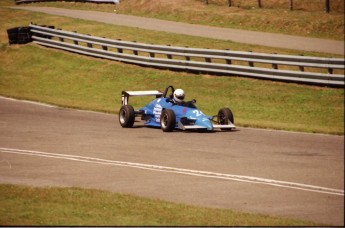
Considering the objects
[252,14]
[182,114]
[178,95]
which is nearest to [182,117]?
[182,114]

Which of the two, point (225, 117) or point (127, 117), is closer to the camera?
point (225, 117)

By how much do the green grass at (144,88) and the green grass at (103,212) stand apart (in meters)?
8.12

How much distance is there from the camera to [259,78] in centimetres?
2795

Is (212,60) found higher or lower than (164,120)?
higher

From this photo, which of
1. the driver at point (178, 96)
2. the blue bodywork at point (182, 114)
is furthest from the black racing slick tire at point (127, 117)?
the driver at point (178, 96)

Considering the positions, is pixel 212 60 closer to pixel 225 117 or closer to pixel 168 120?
pixel 225 117

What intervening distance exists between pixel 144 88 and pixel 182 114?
10.1 m

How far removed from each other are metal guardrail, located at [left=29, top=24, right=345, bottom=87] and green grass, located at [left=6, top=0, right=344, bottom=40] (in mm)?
5536

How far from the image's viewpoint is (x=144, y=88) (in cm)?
3161

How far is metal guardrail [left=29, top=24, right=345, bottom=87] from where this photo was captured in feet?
81.6

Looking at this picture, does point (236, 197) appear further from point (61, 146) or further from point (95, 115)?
point (95, 115)

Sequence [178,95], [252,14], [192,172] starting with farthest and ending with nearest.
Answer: [252,14], [178,95], [192,172]

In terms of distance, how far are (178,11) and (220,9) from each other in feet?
10.6

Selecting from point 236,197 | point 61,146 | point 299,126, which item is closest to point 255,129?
point 299,126
